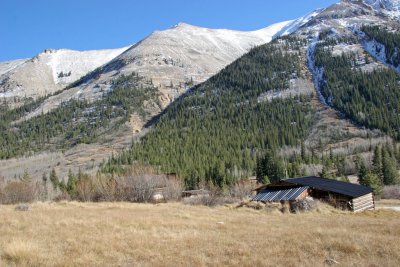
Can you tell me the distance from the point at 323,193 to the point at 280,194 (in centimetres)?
529

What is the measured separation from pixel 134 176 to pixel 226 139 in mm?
97862

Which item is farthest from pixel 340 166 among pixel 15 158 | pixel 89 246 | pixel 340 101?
pixel 15 158

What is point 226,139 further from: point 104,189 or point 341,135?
point 104,189

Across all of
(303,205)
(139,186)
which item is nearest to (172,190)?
(139,186)

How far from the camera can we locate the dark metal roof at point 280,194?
47.0m

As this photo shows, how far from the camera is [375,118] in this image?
171000mm

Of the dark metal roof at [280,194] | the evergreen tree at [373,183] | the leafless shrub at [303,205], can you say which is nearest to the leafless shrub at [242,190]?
the evergreen tree at [373,183]

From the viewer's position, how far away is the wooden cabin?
47.4 meters

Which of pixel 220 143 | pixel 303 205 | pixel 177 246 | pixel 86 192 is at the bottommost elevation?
pixel 303 205

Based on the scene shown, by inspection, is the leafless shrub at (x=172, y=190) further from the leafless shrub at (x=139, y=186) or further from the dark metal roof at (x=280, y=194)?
the dark metal roof at (x=280, y=194)

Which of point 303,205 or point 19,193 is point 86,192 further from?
point 303,205

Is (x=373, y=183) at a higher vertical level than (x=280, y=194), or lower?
lower

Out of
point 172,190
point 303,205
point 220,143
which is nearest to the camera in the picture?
point 303,205

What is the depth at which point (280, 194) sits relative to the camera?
49656 millimetres
